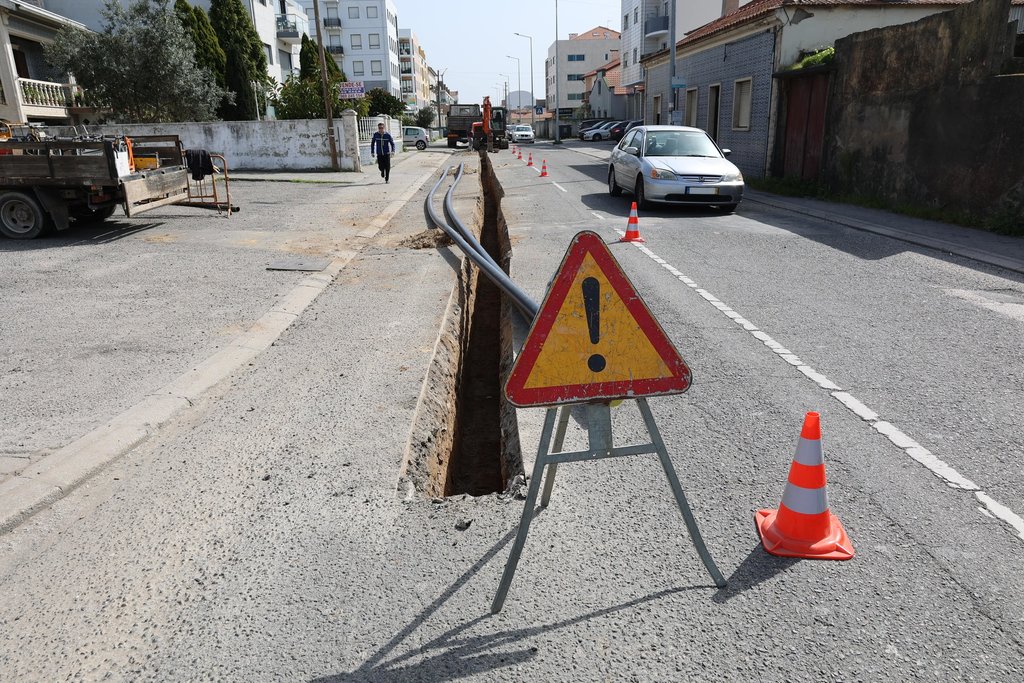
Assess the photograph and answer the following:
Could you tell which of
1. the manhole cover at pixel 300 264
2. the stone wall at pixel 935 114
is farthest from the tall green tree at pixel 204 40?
the stone wall at pixel 935 114

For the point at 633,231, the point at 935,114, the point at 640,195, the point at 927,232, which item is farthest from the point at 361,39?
the point at 927,232

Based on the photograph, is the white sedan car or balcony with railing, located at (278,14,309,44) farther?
the white sedan car

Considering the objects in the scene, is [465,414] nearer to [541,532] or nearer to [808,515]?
[541,532]

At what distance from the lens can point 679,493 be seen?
2.96 meters

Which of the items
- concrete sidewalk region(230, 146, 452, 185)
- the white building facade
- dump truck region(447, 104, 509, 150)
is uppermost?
the white building facade

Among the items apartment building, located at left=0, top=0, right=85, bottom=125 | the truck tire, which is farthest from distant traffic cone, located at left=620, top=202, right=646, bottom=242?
apartment building, located at left=0, top=0, right=85, bottom=125

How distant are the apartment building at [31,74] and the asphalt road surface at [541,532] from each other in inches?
910

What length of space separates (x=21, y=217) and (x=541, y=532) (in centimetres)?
1190

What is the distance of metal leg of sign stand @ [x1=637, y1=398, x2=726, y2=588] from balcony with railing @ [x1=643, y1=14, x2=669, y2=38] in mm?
54370

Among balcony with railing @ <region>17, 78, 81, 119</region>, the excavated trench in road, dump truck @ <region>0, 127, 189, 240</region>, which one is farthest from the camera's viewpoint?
balcony with railing @ <region>17, 78, 81, 119</region>

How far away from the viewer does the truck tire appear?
37.7ft

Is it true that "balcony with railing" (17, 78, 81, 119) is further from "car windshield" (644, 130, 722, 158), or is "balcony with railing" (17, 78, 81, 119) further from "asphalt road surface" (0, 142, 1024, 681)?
"asphalt road surface" (0, 142, 1024, 681)

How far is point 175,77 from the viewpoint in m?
26.7

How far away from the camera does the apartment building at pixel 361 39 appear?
8194cm
